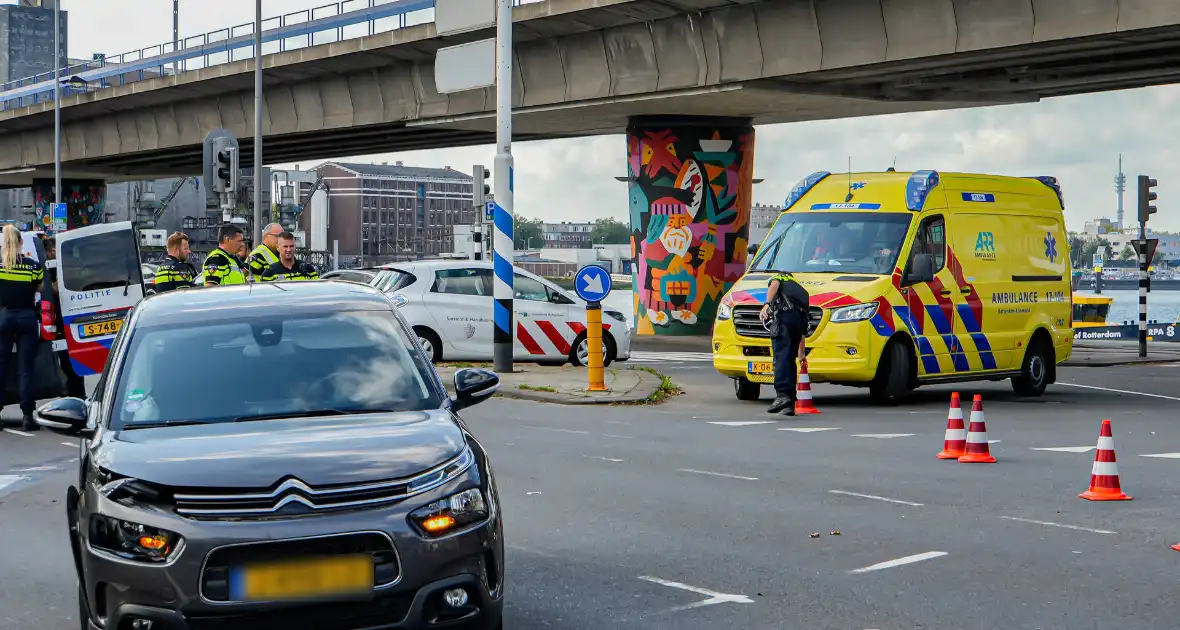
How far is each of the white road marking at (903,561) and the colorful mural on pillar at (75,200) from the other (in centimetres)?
6033

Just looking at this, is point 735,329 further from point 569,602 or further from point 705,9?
point 705,9

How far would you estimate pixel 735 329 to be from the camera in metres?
16.8

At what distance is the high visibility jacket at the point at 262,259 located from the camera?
556 inches

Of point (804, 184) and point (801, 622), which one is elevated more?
point (804, 184)

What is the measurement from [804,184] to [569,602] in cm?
1266

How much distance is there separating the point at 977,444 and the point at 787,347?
12.9 ft

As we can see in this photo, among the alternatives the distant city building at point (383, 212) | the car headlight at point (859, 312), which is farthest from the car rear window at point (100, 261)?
the distant city building at point (383, 212)

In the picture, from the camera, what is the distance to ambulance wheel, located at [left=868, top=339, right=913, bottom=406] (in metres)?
16.6

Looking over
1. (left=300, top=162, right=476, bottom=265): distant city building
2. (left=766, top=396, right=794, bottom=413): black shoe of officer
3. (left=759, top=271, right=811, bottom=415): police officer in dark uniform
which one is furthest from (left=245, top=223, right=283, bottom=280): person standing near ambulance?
(left=300, top=162, right=476, bottom=265): distant city building

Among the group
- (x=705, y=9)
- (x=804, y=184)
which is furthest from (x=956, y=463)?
(x=705, y=9)

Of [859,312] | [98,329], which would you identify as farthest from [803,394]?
[98,329]

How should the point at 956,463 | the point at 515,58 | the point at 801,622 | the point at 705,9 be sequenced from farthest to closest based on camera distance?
the point at 515,58, the point at 705,9, the point at 956,463, the point at 801,622

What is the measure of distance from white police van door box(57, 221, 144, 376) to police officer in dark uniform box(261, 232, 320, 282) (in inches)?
70.2

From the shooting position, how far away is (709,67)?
95.1 ft
